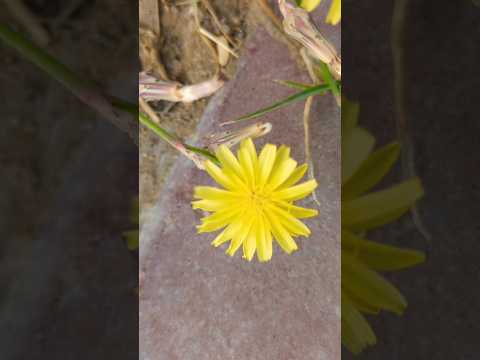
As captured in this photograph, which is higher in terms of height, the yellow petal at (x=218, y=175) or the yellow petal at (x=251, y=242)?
the yellow petal at (x=218, y=175)

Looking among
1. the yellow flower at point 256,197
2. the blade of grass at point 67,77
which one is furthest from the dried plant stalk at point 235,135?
the blade of grass at point 67,77

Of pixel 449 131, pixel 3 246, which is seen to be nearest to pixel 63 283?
pixel 3 246

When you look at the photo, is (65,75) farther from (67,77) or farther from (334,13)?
(334,13)

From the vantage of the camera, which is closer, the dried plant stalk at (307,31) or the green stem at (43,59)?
the green stem at (43,59)

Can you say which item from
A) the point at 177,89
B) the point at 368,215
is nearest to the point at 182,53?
the point at 177,89

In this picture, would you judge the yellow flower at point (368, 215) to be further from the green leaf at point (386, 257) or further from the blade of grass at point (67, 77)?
the blade of grass at point (67, 77)

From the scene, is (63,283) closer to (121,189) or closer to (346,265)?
(121,189)

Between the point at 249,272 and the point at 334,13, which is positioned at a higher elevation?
the point at 334,13
